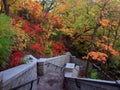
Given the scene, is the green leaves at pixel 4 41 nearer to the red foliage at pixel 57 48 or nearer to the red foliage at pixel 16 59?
the red foliage at pixel 16 59

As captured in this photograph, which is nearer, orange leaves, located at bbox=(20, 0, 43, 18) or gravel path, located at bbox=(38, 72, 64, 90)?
gravel path, located at bbox=(38, 72, 64, 90)

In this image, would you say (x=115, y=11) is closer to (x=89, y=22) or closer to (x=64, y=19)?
(x=89, y=22)

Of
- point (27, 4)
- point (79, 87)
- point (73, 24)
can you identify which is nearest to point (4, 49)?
point (79, 87)

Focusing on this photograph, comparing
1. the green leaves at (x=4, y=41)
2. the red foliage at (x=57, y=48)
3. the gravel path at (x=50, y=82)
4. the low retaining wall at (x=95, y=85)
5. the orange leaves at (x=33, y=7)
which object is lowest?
the gravel path at (x=50, y=82)

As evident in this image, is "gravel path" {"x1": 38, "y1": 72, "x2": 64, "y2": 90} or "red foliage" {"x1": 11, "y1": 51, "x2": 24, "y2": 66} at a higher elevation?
"red foliage" {"x1": 11, "y1": 51, "x2": 24, "y2": 66}

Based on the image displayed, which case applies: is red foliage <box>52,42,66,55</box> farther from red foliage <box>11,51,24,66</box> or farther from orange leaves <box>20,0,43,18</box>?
→ red foliage <box>11,51,24,66</box>

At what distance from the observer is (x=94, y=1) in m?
14.1

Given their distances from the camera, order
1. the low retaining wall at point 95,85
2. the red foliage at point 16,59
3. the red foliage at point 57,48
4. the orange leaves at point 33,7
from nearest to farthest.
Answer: the low retaining wall at point 95,85 < the red foliage at point 16,59 < the orange leaves at point 33,7 < the red foliage at point 57,48

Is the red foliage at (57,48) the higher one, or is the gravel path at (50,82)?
the red foliage at (57,48)

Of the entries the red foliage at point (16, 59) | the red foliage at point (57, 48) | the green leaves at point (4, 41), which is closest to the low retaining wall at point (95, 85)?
the red foliage at point (16, 59)

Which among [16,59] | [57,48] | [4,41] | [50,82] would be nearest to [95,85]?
[4,41]

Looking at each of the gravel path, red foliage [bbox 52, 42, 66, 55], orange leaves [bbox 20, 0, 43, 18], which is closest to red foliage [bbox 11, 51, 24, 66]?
the gravel path

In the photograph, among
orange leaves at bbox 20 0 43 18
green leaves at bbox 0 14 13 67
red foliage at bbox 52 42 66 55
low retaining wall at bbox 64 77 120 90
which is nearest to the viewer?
low retaining wall at bbox 64 77 120 90

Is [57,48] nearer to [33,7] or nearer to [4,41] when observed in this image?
[33,7]
